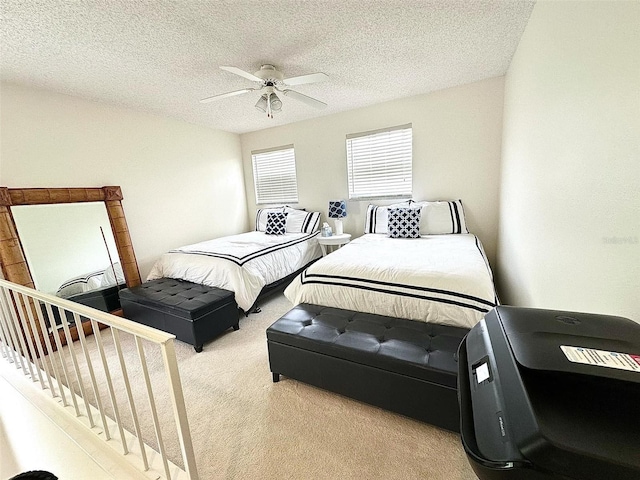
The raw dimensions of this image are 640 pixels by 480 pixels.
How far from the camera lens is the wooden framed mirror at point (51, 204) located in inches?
89.4

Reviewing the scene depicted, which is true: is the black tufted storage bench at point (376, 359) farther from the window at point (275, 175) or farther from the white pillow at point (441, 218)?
the window at point (275, 175)

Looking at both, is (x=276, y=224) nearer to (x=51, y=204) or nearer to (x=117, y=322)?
(x=51, y=204)

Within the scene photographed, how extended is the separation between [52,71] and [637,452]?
3.72 meters

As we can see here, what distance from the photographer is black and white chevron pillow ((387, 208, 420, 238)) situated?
3.04 m

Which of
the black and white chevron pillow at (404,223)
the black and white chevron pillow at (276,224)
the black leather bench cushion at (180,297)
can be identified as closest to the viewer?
the black leather bench cushion at (180,297)

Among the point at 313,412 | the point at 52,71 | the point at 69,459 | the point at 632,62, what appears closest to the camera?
the point at 632,62

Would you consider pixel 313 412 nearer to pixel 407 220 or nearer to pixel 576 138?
pixel 576 138

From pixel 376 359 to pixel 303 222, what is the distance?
2.87 meters

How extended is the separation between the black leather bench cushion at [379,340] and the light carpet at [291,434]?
13.6 inches

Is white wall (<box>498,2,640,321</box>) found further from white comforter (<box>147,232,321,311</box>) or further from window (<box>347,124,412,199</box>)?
white comforter (<box>147,232,321,311</box>)

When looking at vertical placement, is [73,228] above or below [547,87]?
below

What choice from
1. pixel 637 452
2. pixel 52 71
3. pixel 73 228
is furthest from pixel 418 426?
pixel 52 71

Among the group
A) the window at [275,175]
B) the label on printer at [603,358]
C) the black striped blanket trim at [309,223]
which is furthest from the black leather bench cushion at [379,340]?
the window at [275,175]

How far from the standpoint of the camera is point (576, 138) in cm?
119
